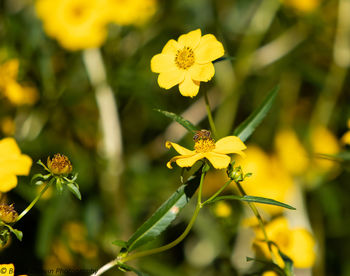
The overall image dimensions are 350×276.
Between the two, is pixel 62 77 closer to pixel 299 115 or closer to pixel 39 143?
pixel 39 143

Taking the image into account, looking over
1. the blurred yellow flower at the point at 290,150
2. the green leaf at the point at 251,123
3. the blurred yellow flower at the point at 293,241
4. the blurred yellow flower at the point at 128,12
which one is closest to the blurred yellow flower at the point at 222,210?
the blurred yellow flower at the point at 293,241

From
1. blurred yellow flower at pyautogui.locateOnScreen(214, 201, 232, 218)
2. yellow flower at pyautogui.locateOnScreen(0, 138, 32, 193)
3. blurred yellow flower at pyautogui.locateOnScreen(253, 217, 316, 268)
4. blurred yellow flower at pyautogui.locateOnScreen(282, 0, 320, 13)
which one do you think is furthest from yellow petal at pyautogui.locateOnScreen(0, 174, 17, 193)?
blurred yellow flower at pyautogui.locateOnScreen(282, 0, 320, 13)

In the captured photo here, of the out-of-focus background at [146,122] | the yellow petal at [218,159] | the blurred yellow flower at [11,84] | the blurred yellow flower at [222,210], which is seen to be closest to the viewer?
the yellow petal at [218,159]

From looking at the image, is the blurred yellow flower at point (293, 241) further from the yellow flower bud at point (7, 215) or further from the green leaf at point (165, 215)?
the yellow flower bud at point (7, 215)

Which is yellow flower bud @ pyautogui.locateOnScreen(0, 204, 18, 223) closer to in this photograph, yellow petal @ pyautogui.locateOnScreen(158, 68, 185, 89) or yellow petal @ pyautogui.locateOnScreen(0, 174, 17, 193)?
yellow petal @ pyautogui.locateOnScreen(0, 174, 17, 193)

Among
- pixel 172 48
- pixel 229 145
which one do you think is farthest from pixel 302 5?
pixel 229 145

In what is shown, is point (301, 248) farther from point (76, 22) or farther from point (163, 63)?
point (76, 22)
